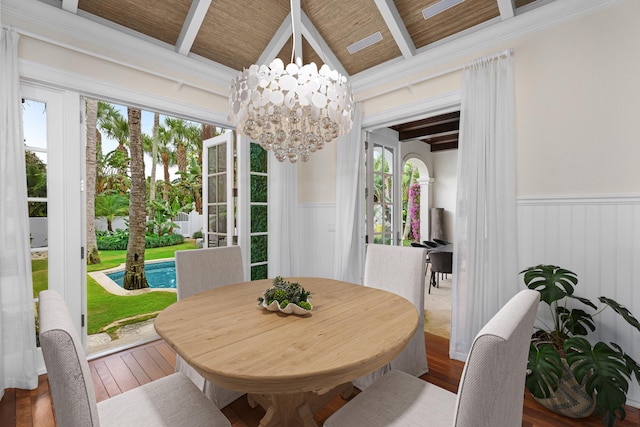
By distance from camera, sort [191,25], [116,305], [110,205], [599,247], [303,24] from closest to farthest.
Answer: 1. [599,247]
2. [191,25]
3. [303,24]
4. [116,305]
5. [110,205]

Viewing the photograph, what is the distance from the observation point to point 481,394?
770 millimetres

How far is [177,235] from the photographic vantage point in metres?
9.05

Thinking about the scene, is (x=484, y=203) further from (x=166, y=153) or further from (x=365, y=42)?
(x=166, y=153)

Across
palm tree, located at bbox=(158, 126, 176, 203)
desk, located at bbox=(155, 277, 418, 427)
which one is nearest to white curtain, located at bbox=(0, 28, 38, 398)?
desk, located at bbox=(155, 277, 418, 427)

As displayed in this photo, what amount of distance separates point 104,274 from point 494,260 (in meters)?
6.89

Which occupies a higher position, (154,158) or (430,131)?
(154,158)

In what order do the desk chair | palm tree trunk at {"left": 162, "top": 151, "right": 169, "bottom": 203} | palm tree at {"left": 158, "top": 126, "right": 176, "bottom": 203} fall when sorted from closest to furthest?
the desk chair < palm tree at {"left": 158, "top": 126, "right": 176, "bottom": 203} < palm tree trunk at {"left": 162, "top": 151, "right": 169, "bottom": 203}

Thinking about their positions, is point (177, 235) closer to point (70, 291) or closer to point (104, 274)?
point (104, 274)

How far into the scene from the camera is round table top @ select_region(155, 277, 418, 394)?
0.95 meters

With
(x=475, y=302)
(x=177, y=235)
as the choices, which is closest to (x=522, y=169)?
(x=475, y=302)

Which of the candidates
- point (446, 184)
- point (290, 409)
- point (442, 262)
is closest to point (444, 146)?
point (446, 184)

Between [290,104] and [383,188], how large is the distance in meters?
2.46

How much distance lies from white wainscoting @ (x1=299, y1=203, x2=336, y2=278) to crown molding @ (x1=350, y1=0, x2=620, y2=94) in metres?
1.52

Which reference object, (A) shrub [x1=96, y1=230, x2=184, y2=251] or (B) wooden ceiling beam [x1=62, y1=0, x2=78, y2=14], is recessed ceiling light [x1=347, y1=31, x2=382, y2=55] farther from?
(A) shrub [x1=96, y1=230, x2=184, y2=251]
